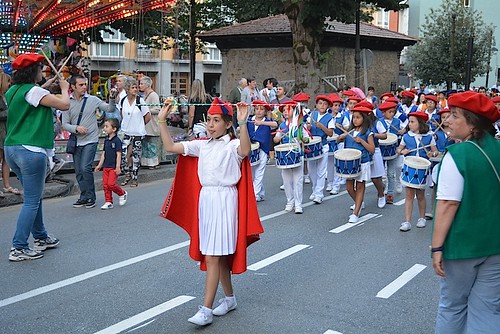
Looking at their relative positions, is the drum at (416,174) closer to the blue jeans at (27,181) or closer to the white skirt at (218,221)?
the white skirt at (218,221)

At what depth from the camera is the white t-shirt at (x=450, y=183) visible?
3797 millimetres

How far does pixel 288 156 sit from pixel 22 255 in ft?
14.2

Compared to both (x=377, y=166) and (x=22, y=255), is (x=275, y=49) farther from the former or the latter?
(x=22, y=255)

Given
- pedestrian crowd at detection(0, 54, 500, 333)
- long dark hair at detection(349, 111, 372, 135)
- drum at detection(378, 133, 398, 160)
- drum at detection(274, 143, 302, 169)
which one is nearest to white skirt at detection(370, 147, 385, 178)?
pedestrian crowd at detection(0, 54, 500, 333)

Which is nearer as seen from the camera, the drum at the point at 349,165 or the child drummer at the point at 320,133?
the drum at the point at 349,165

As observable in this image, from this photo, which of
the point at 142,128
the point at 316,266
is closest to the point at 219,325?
the point at 316,266

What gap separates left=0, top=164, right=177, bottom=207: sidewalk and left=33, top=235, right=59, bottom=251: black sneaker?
294cm

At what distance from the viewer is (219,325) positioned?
5156 mm

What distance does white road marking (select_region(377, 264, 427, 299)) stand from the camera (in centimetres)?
609

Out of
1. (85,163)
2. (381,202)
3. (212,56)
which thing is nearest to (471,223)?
(381,202)

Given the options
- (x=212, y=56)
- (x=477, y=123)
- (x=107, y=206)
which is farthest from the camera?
(x=212, y=56)

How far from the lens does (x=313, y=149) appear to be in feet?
35.8

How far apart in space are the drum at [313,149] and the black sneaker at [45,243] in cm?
468

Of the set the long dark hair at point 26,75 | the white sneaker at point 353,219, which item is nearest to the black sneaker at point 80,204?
the long dark hair at point 26,75
